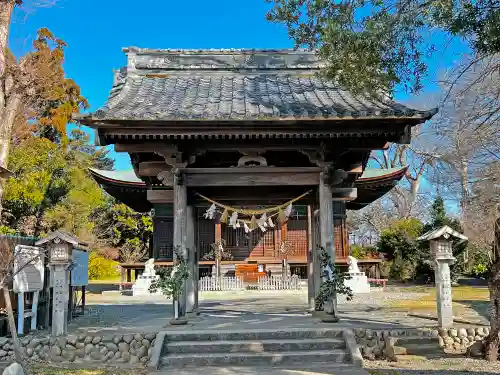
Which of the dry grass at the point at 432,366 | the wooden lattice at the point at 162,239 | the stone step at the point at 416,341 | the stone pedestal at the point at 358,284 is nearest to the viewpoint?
the dry grass at the point at 432,366

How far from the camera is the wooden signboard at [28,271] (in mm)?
8586

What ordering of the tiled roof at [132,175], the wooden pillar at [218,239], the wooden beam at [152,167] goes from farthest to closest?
the wooden pillar at [218,239], the tiled roof at [132,175], the wooden beam at [152,167]

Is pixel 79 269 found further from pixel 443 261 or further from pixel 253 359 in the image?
pixel 443 261

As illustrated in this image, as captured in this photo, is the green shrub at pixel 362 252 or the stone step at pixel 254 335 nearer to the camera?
the stone step at pixel 254 335

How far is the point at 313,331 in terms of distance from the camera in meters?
7.80

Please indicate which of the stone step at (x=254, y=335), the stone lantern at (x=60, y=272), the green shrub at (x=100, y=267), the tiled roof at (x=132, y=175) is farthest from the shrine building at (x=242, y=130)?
the green shrub at (x=100, y=267)

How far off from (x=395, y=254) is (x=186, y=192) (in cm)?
1630

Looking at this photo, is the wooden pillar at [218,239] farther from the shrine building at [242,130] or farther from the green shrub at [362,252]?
the shrine building at [242,130]

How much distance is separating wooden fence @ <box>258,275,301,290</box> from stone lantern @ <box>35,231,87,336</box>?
38.4 ft

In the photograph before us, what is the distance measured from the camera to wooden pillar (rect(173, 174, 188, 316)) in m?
9.02

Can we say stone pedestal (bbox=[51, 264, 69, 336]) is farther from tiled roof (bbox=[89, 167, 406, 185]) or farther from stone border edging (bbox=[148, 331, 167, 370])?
tiled roof (bbox=[89, 167, 406, 185])

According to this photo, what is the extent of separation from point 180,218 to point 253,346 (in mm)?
2885

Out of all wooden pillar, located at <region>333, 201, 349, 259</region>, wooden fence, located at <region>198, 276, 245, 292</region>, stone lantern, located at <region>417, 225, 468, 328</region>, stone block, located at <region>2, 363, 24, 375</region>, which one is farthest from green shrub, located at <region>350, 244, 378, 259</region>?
stone block, located at <region>2, 363, 24, 375</region>

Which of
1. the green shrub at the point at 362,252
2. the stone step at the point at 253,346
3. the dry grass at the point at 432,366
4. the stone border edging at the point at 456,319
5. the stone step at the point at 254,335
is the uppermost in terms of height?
the green shrub at the point at 362,252
